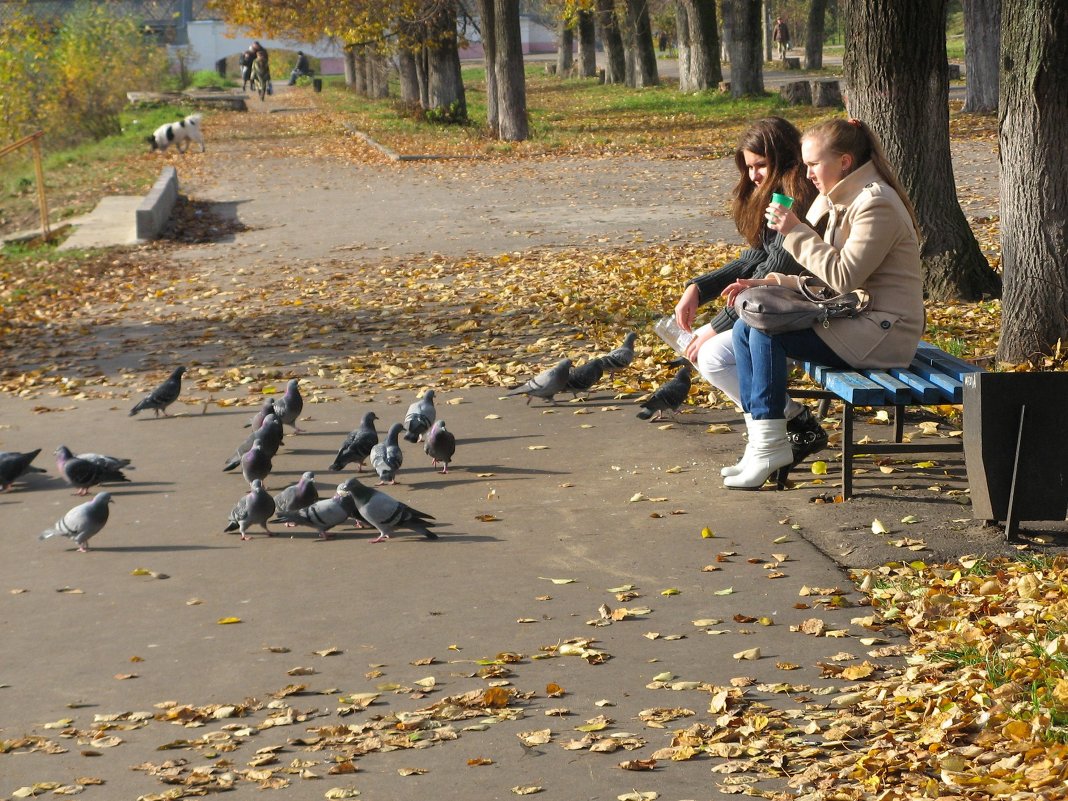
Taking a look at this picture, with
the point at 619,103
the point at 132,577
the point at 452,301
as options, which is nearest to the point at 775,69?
the point at 619,103

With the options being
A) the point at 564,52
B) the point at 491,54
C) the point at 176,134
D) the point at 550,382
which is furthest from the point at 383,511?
the point at 564,52

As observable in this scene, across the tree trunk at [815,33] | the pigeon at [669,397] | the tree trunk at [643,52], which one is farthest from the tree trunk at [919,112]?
the tree trunk at [815,33]

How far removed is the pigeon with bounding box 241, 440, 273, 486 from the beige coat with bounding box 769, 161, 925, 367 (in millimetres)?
2842

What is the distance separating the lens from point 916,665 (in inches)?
190

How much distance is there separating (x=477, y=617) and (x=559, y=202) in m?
15.4

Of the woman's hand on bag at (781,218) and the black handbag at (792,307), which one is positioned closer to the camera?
the woman's hand on bag at (781,218)

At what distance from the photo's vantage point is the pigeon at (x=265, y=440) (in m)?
7.67

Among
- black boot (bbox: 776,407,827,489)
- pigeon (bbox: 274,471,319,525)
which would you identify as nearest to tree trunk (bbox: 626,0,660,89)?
black boot (bbox: 776,407,827,489)

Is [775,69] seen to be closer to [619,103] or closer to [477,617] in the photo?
[619,103]

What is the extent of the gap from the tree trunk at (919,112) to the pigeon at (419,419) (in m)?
4.22

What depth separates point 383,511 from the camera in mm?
6621

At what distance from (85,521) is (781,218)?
356 centimetres

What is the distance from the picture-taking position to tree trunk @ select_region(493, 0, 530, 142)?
2950cm

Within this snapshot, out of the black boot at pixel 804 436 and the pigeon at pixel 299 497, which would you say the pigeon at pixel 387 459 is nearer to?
the pigeon at pixel 299 497
